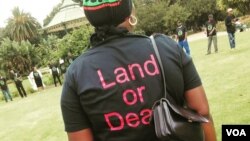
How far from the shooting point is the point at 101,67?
215 cm

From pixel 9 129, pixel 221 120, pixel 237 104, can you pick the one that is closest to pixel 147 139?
pixel 221 120

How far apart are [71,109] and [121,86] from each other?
0.30 m

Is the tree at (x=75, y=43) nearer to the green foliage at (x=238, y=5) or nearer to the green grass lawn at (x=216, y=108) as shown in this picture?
the green grass lawn at (x=216, y=108)

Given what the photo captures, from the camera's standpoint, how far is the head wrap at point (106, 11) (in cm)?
216

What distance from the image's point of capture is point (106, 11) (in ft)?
7.11

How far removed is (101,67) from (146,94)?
0.27 metres

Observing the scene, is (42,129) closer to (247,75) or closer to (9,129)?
(9,129)

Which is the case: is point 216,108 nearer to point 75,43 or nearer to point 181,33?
point 181,33

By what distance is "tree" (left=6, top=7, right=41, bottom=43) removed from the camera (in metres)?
73.6

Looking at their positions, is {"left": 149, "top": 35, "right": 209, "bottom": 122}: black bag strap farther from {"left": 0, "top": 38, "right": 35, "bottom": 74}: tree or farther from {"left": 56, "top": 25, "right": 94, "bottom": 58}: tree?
{"left": 0, "top": 38, "right": 35, "bottom": 74}: tree

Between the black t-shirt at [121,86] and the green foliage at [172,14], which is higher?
the black t-shirt at [121,86]

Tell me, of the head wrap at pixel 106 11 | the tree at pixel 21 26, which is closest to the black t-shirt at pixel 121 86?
the head wrap at pixel 106 11

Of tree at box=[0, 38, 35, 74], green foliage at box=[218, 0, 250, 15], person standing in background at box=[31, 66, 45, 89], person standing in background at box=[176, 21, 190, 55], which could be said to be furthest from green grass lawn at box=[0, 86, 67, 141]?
green foliage at box=[218, 0, 250, 15]

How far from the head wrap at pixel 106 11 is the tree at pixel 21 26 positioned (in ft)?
237
